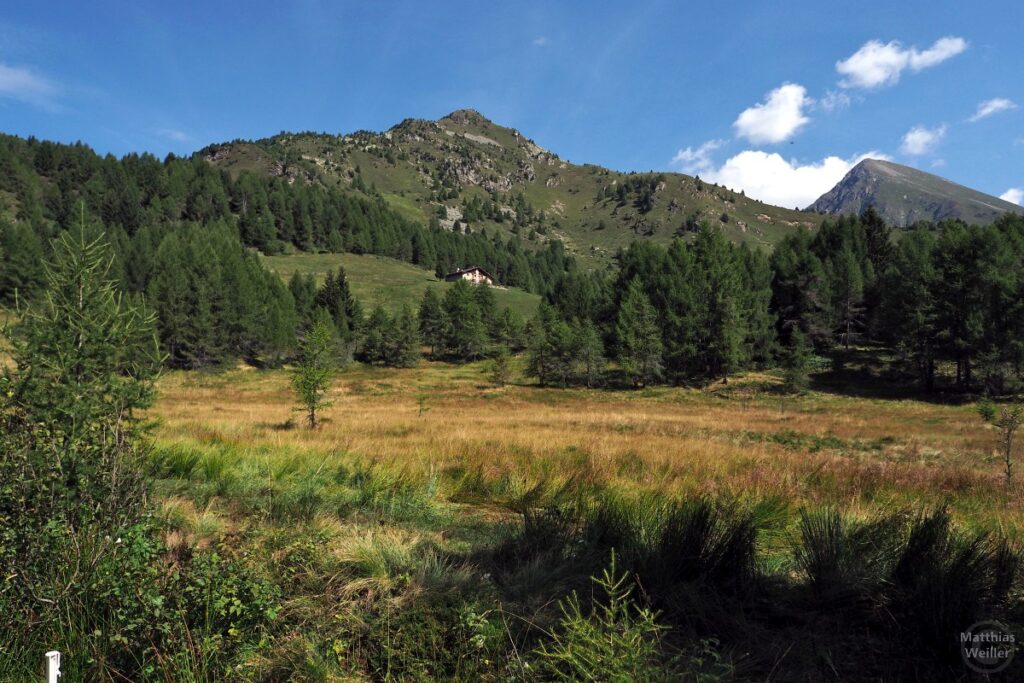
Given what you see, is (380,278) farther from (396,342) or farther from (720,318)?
(720,318)

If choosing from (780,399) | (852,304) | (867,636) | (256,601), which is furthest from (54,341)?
(852,304)

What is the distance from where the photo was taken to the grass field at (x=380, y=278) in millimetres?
118500

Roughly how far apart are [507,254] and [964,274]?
14148 centimetres

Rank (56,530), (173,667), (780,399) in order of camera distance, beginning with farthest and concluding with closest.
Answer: (780,399) < (56,530) < (173,667)

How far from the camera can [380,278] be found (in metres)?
133

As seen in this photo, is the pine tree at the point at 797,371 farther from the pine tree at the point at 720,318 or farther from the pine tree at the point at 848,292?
the pine tree at the point at 848,292

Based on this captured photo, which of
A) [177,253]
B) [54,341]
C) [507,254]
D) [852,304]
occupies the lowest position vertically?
[54,341]

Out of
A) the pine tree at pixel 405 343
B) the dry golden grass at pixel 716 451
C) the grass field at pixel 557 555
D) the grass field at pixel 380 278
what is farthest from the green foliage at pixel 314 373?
the grass field at pixel 380 278

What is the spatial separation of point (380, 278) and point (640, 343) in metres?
94.8

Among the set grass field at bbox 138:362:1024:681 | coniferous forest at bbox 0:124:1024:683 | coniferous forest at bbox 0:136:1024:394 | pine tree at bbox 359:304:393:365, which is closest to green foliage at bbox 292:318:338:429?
coniferous forest at bbox 0:124:1024:683

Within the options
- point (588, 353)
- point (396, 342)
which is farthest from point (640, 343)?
point (396, 342)

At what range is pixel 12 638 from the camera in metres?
3.07

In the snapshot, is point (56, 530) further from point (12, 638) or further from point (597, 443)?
point (597, 443)

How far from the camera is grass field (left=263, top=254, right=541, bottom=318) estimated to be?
118 m
